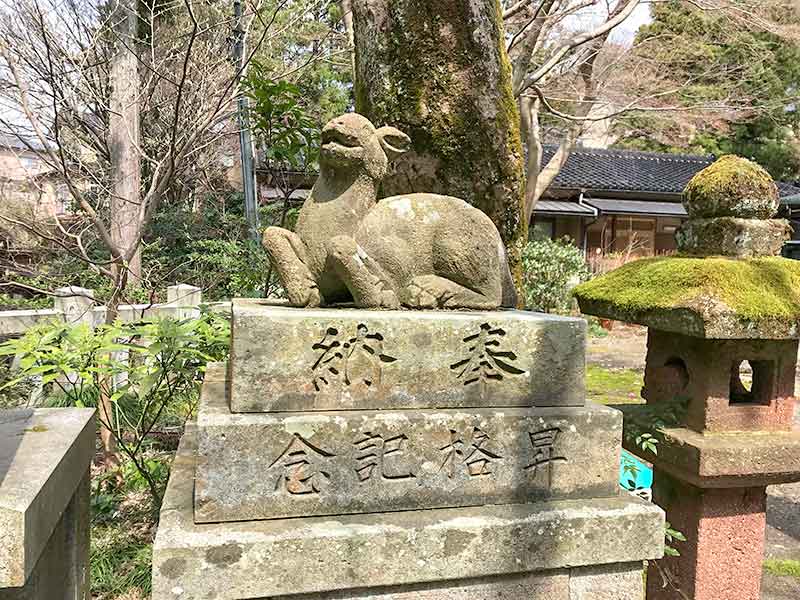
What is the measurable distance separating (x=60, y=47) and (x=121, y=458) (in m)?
2.79

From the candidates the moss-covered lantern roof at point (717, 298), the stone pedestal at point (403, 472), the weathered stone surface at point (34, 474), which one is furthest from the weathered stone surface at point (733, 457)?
the weathered stone surface at point (34, 474)

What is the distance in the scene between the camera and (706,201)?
2811 mm

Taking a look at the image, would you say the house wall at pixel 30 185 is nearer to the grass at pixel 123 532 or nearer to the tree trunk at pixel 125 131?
the tree trunk at pixel 125 131

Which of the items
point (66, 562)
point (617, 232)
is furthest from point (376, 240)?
point (617, 232)

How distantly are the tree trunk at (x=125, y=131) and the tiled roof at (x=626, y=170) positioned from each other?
40.5ft

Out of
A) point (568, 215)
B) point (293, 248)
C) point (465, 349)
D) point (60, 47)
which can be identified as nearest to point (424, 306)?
point (465, 349)

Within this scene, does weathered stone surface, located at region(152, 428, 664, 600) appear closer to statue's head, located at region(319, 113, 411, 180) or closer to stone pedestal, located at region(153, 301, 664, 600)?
stone pedestal, located at region(153, 301, 664, 600)

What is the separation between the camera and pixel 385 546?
5.72ft

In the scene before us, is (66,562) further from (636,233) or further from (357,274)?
(636,233)

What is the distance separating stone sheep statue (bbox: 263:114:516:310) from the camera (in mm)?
2066

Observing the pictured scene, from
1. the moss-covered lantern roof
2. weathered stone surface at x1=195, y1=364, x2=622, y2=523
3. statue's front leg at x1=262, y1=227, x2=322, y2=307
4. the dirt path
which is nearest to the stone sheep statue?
statue's front leg at x1=262, y1=227, x2=322, y2=307

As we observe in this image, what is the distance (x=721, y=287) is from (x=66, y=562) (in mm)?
2686

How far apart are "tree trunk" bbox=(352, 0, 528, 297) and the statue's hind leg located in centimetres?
124

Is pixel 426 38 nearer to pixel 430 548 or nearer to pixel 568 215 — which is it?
pixel 430 548
